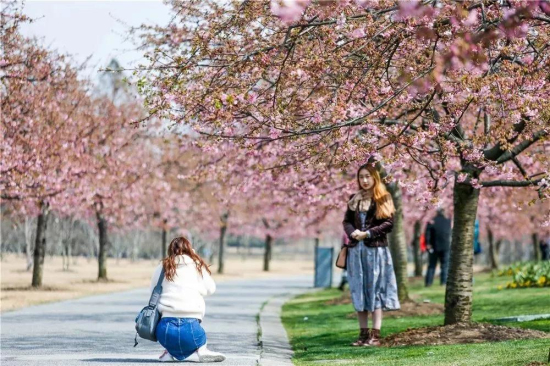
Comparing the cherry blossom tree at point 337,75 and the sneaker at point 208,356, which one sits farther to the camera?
the sneaker at point 208,356

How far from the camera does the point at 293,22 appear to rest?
914 centimetres

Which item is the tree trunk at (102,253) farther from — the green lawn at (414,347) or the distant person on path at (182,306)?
the distant person on path at (182,306)

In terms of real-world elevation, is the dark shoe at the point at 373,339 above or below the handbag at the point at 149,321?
below

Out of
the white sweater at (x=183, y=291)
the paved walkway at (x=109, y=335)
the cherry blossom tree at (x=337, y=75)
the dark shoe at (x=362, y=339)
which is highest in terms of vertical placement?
the cherry blossom tree at (x=337, y=75)

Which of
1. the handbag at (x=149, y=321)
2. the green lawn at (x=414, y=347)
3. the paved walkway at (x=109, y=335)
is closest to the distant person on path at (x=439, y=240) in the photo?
the green lawn at (x=414, y=347)

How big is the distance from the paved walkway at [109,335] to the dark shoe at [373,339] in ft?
3.36

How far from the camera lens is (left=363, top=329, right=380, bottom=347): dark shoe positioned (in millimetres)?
11836

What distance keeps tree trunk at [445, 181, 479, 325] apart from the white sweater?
154 inches

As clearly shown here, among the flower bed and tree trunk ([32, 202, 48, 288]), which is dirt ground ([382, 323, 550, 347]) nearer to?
the flower bed

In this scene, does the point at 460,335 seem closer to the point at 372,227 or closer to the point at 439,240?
the point at 372,227

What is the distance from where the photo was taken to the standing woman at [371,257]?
11.9 m

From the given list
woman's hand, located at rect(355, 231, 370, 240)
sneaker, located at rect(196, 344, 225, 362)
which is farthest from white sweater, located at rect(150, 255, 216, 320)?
woman's hand, located at rect(355, 231, 370, 240)

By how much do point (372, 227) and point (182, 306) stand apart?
9.82ft

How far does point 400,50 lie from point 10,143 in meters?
13.9
